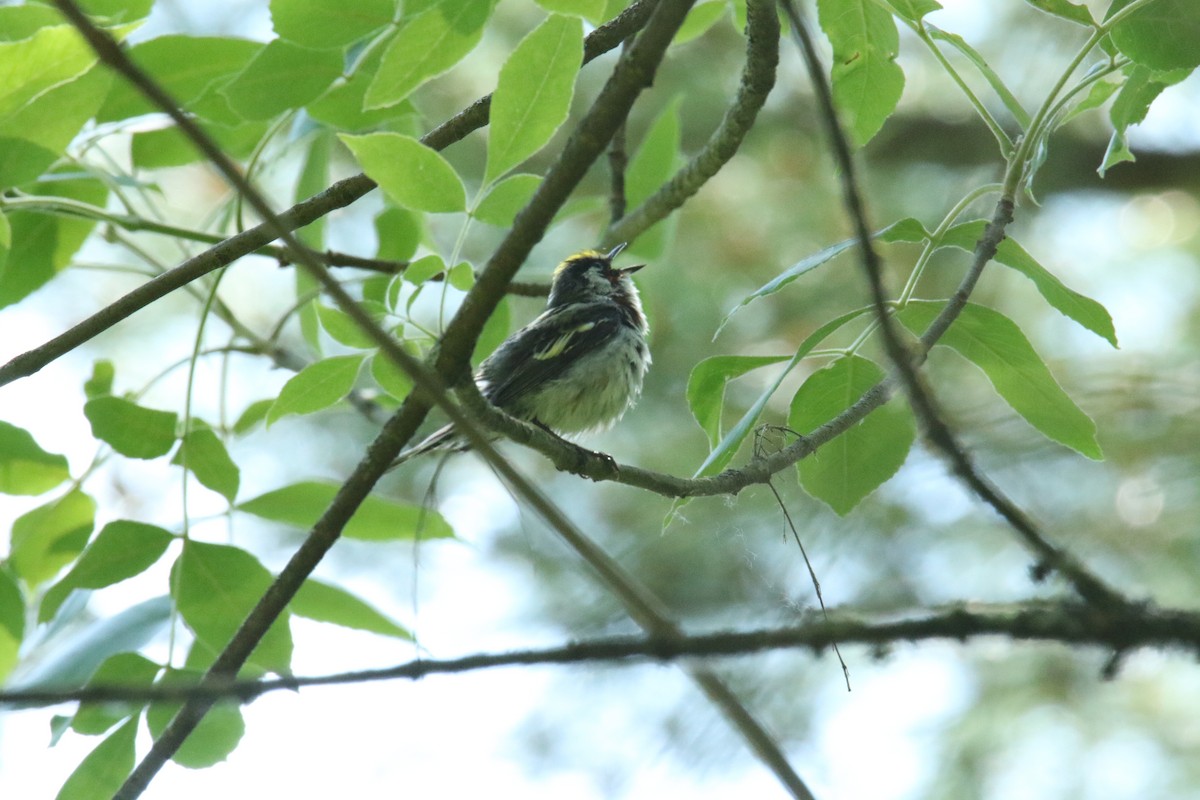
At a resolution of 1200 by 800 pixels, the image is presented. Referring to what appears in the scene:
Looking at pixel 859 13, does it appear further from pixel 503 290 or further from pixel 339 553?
pixel 339 553

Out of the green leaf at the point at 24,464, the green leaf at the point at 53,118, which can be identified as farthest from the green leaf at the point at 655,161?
the green leaf at the point at 24,464

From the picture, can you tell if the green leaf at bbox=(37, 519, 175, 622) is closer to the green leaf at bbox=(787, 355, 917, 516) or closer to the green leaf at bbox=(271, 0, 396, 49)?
the green leaf at bbox=(271, 0, 396, 49)

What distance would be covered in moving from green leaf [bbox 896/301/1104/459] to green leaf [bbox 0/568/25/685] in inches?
82.2

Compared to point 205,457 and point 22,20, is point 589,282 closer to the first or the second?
point 205,457

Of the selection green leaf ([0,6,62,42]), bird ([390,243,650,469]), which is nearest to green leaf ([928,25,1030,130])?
green leaf ([0,6,62,42])

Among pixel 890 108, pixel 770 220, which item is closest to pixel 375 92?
pixel 890 108

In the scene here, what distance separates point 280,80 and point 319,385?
2.21 feet

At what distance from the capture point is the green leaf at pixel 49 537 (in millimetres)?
2719

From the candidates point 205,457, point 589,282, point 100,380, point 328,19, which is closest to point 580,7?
point 328,19

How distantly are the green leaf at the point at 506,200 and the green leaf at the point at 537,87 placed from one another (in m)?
0.34

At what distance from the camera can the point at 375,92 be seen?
211cm

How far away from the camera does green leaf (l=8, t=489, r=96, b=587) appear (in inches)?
107

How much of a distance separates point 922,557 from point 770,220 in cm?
331

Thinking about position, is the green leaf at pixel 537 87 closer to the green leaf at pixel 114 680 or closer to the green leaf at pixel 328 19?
the green leaf at pixel 328 19
